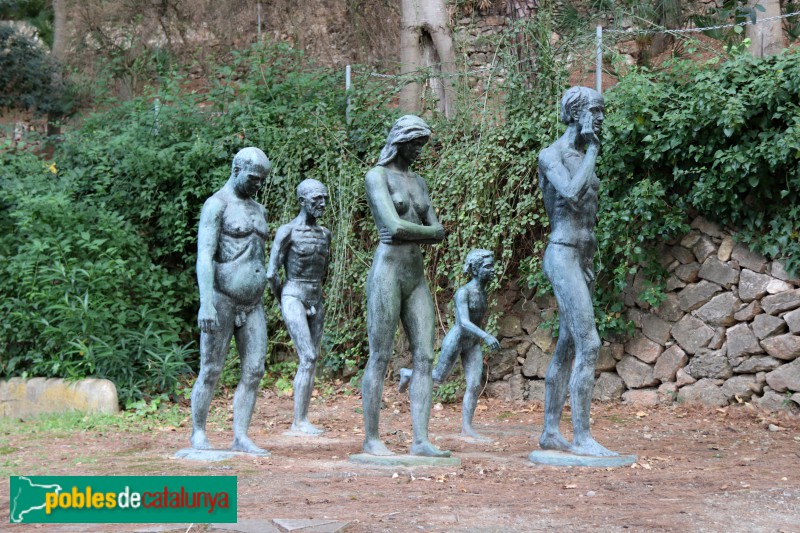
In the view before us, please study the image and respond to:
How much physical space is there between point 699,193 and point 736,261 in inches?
29.6

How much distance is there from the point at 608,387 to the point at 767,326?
1717 mm

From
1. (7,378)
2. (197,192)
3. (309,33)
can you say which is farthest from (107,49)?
(7,378)

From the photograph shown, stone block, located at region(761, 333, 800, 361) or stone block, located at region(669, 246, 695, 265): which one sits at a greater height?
stone block, located at region(669, 246, 695, 265)

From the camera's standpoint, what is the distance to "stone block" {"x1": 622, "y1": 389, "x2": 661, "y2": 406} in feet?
31.6

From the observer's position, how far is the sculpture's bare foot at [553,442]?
21.8 ft

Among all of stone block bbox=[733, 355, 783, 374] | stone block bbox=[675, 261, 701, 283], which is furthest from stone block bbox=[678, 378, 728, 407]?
stone block bbox=[675, 261, 701, 283]

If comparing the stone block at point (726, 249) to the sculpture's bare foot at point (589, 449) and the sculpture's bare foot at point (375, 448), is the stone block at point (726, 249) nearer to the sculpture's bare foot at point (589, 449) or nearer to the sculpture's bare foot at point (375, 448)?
the sculpture's bare foot at point (589, 449)

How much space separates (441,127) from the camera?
444 inches

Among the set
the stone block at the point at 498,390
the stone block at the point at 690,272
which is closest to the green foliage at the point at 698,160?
the stone block at the point at 690,272

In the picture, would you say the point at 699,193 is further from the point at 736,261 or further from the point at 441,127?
the point at 441,127

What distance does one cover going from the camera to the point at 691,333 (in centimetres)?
949

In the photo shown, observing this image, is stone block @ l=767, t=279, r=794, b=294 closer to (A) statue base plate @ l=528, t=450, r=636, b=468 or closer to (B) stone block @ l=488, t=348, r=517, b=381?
(B) stone block @ l=488, t=348, r=517, b=381

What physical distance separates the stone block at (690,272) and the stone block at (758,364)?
938 millimetres

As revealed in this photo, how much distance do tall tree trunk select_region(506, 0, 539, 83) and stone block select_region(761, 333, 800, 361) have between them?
3869 mm
